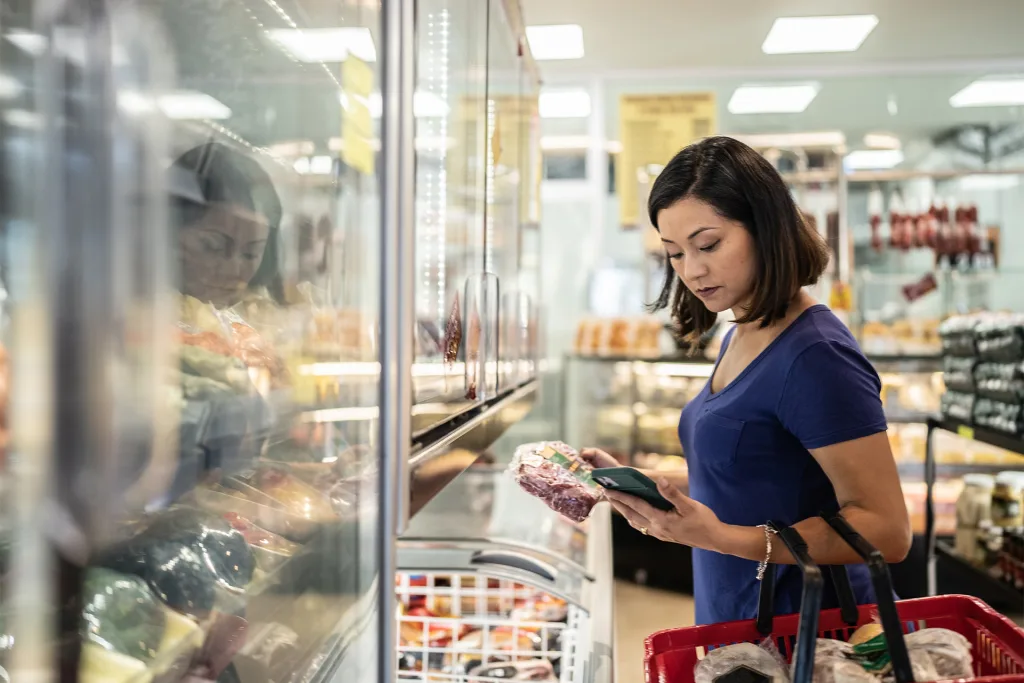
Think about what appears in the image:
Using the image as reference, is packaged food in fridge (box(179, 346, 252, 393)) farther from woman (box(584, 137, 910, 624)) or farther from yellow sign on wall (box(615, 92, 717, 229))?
yellow sign on wall (box(615, 92, 717, 229))

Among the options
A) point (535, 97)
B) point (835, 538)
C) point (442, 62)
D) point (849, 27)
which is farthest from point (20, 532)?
point (849, 27)

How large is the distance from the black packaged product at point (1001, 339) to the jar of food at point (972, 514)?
36.0 inches

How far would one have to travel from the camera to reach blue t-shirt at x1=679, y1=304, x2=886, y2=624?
56.4 inches

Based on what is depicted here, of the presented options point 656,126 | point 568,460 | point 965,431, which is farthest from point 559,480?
point 656,126

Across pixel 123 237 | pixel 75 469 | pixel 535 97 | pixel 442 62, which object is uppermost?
pixel 535 97

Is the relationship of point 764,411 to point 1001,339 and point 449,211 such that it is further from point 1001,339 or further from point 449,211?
point 1001,339

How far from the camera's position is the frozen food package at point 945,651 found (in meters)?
1.24

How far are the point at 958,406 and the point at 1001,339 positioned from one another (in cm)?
55

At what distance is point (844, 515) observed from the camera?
140 centimetres

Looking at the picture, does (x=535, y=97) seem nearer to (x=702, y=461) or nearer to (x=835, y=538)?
(x=702, y=461)

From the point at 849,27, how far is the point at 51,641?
19.8ft

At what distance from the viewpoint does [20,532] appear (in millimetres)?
519

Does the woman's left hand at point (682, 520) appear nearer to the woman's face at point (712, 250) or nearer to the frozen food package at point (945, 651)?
the frozen food package at point (945, 651)

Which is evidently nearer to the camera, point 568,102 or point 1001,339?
point 1001,339
